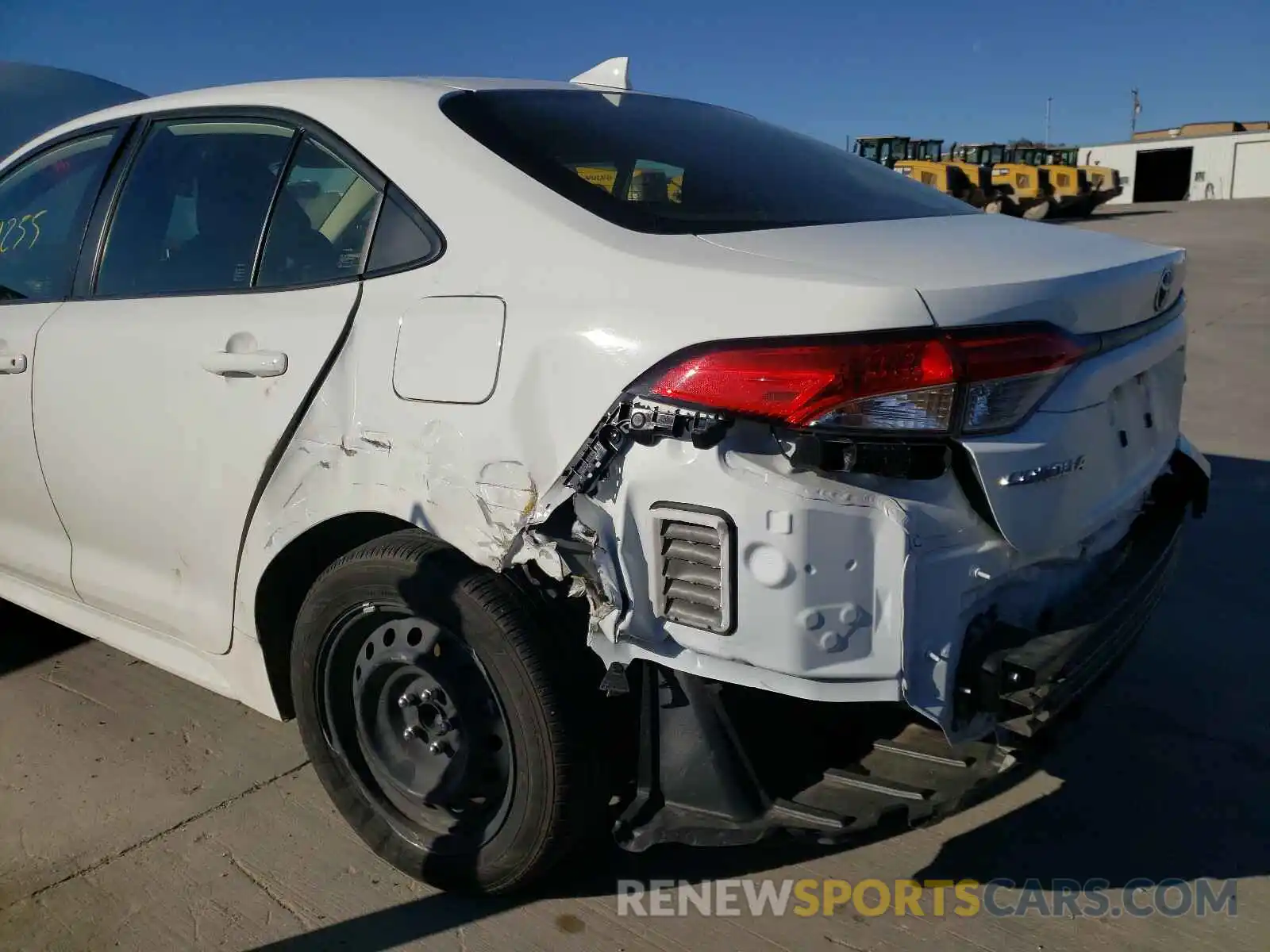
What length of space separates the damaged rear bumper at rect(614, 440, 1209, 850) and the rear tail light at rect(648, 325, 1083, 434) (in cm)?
41

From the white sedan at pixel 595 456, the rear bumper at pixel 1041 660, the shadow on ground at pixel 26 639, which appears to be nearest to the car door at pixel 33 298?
the white sedan at pixel 595 456

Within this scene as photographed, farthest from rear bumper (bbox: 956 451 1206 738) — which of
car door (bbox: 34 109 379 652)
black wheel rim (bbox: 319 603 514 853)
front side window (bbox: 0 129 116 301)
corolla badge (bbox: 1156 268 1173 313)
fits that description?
front side window (bbox: 0 129 116 301)

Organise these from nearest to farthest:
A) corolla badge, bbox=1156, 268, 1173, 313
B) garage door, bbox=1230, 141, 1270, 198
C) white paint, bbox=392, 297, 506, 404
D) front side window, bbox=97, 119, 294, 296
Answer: white paint, bbox=392, 297, 506, 404, corolla badge, bbox=1156, 268, 1173, 313, front side window, bbox=97, 119, 294, 296, garage door, bbox=1230, 141, 1270, 198

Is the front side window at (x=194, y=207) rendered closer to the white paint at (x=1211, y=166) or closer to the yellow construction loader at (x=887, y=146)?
the yellow construction loader at (x=887, y=146)

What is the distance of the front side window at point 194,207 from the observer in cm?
257

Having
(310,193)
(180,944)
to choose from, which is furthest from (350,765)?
(310,193)

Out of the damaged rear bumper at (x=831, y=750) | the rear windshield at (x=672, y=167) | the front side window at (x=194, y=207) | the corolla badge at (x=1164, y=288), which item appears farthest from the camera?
the front side window at (x=194, y=207)

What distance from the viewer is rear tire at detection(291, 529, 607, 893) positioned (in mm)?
2008

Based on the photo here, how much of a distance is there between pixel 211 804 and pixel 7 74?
6.09 metres

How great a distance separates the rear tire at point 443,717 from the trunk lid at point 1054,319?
34.2 inches

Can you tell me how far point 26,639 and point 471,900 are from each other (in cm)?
248

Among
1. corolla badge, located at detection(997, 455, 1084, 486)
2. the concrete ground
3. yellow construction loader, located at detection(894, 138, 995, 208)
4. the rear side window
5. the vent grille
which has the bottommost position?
the concrete ground

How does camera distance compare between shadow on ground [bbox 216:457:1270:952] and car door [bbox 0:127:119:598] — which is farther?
car door [bbox 0:127:119:598]

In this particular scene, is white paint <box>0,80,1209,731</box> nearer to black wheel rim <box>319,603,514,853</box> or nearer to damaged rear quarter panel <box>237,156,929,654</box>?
damaged rear quarter panel <box>237,156,929,654</box>
